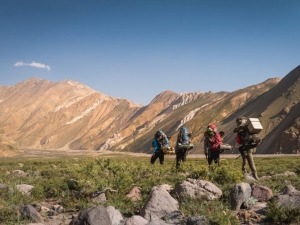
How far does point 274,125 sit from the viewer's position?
90625mm

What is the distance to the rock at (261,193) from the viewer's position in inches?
449

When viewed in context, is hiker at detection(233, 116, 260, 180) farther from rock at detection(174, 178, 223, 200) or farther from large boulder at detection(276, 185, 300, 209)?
large boulder at detection(276, 185, 300, 209)

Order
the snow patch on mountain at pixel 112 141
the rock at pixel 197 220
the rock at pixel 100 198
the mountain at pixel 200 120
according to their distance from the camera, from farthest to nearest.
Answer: the snow patch on mountain at pixel 112 141 → the mountain at pixel 200 120 → the rock at pixel 100 198 → the rock at pixel 197 220

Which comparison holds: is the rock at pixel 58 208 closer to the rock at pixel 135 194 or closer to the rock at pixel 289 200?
the rock at pixel 135 194

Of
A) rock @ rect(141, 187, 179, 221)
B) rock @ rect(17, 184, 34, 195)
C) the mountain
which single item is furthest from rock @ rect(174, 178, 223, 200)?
the mountain

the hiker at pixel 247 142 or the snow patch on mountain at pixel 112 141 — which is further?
the snow patch on mountain at pixel 112 141

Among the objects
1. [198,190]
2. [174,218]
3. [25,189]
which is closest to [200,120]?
[25,189]

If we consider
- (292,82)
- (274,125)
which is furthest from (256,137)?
(292,82)

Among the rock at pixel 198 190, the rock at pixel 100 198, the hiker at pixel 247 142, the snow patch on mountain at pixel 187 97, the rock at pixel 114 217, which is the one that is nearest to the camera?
the rock at pixel 114 217

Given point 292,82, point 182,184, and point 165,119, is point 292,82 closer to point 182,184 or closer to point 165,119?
point 165,119

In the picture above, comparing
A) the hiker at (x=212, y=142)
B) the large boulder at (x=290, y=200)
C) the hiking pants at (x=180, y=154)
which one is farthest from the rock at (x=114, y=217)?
the hiking pants at (x=180, y=154)

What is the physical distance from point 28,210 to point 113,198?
248 centimetres

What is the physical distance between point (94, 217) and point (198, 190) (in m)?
3.43

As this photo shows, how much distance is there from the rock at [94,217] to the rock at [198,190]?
267 cm
